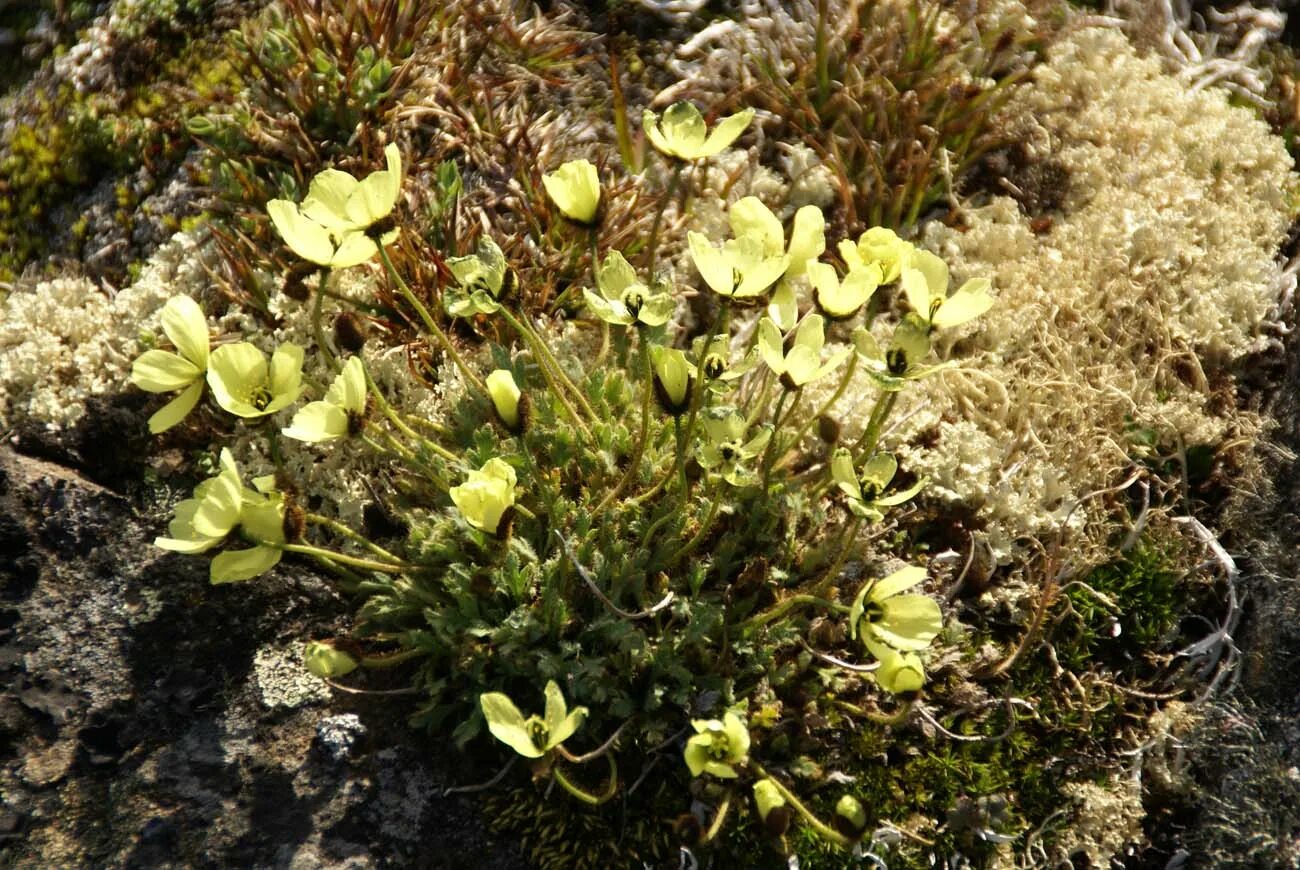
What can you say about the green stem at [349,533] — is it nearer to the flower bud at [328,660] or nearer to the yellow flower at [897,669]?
the flower bud at [328,660]

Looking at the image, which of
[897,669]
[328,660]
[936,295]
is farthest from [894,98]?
[328,660]

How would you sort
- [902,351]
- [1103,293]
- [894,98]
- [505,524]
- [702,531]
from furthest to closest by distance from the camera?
[894,98] → [1103,293] → [702,531] → [902,351] → [505,524]

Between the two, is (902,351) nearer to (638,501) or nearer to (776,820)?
(638,501)

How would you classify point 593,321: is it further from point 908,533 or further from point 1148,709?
point 1148,709

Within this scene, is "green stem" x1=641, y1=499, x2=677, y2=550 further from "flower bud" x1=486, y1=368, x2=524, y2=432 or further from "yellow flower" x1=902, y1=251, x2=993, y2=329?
"yellow flower" x1=902, y1=251, x2=993, y2=329

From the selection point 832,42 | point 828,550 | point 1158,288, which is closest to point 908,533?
point 828,550

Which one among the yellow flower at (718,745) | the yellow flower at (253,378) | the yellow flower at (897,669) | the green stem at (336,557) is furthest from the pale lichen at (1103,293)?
the yellow flower at (253,378)

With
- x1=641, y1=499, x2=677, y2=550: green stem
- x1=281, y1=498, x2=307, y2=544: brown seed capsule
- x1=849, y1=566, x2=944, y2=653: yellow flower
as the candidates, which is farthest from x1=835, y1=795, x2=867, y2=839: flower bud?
x1=281, y1=498, x2=307, y2=544: brown seed capsule
